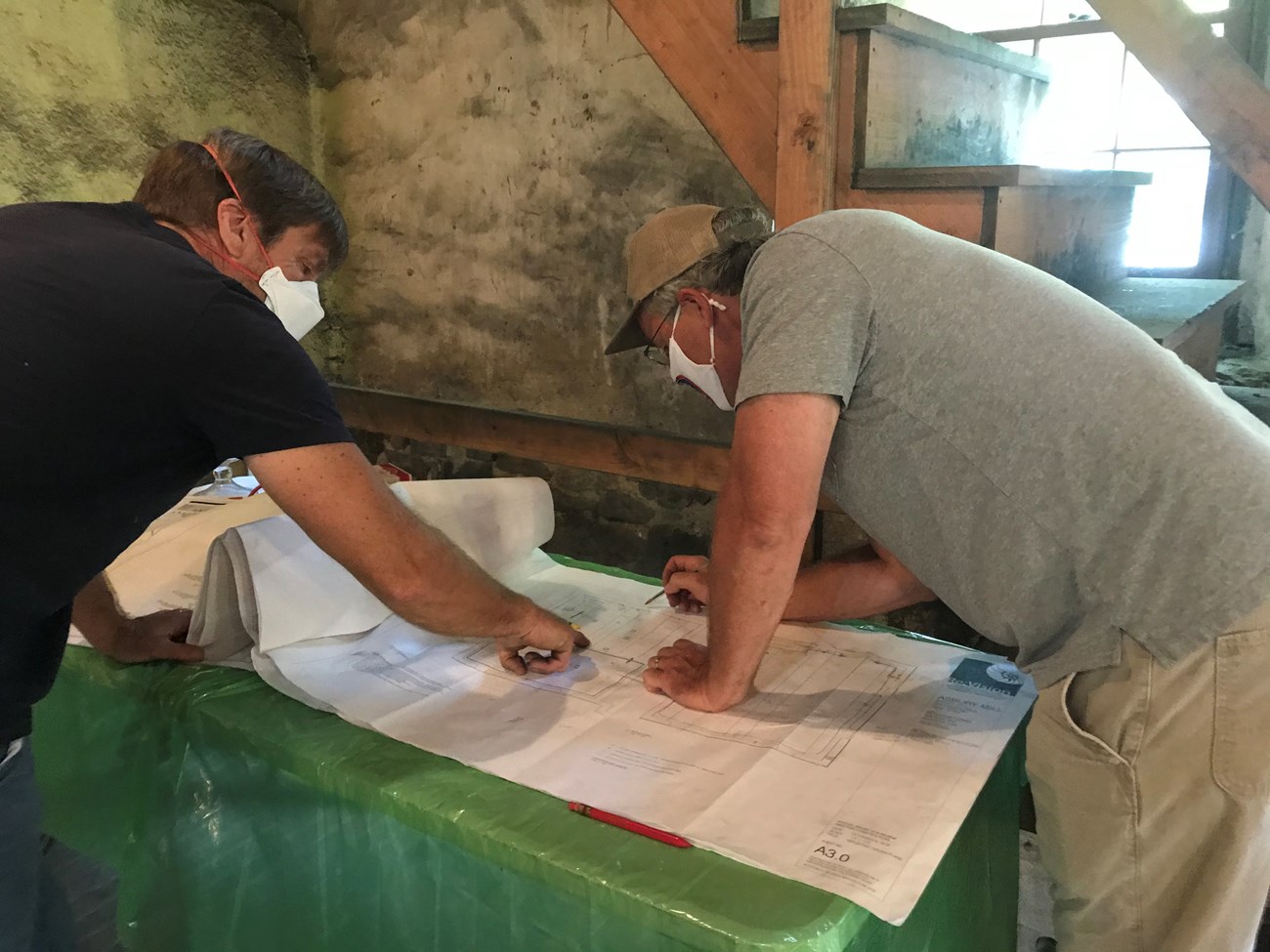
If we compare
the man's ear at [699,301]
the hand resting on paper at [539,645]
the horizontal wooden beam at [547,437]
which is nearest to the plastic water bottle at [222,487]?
the horizontal wooden beam at [547,437]

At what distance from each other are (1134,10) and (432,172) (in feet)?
5.84

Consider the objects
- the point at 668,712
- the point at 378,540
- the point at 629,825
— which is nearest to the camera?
the point at 629,825

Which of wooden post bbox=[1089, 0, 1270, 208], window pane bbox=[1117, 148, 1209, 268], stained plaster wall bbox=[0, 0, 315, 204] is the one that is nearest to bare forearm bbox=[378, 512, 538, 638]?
wooden post bbox=[1089, 0, 1270, 208]

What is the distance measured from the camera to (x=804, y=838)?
2.77ft

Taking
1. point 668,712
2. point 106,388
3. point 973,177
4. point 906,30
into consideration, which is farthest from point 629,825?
point 906,30

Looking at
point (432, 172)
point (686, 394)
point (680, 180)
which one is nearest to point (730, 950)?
point (686, 394)

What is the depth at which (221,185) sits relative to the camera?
1098 mm

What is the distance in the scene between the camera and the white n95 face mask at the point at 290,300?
1171mm

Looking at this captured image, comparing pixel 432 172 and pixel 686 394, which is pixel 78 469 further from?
pixel 432 172

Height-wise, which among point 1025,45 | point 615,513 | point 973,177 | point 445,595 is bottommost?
point 615,513

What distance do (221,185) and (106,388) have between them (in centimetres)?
35

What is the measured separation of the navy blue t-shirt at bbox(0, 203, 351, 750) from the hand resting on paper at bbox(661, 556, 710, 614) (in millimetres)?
619

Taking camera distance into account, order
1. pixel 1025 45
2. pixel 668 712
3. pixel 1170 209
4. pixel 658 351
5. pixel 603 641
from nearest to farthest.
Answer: pixel 668 712
pixel 658 351
pixel 603 641
pixel 1170 209
pixel 1025 45

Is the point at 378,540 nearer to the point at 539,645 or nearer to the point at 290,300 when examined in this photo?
the point at 539,645
